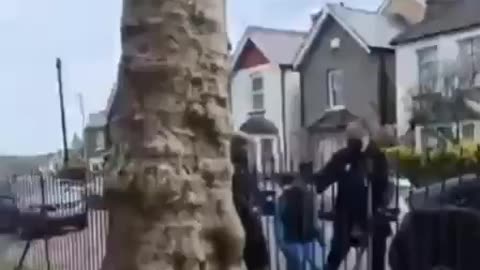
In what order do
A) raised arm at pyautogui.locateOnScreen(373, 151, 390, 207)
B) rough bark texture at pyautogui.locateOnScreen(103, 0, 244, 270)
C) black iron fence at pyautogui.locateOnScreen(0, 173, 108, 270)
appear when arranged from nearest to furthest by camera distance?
rough bark texture at pyautogui.locateOnScreen(103, 0, 244, 270)
raised arm at pyautogui.locateOnScreen(373, 151, 390, 207)
black iron fence at pyautogui.locateOnScreen(0, 173, 108, 270)

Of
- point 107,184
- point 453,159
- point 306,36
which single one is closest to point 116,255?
point 107,184

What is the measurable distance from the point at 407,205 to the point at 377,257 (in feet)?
0.73

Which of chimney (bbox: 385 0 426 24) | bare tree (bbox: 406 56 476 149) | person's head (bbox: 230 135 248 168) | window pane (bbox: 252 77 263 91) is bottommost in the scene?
person's head (bbox: 230 135 248 168)

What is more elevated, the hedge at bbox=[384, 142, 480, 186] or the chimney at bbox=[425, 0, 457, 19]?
the chimney at bbox=[425, 0, 457, 19]

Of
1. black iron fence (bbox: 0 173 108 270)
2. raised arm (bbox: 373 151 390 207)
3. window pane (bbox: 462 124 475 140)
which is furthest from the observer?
black iron fence (bbox: 0 173 108 270)

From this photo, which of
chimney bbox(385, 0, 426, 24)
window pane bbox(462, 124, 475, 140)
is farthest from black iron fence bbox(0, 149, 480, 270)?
chimney bbox(385, 0, 426, 24)

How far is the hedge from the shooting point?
192cm

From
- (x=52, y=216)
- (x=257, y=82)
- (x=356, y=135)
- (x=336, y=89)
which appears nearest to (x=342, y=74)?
(x=336, y=89)

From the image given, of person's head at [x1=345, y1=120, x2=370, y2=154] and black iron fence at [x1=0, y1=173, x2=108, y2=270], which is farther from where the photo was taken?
black iron fence at [x1=0, y1=173, x2=108, y2=270]

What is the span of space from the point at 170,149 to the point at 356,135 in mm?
973

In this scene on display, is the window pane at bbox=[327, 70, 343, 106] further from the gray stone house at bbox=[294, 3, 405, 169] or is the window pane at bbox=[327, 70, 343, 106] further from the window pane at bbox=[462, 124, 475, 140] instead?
the window pane at bbox=[462, 124, 475, 140]

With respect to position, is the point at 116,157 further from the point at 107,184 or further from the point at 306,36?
the point at 306,36

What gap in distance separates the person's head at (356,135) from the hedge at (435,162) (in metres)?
0.09

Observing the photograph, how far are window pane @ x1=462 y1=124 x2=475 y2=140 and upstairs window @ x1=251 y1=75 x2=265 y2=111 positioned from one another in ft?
2.16
